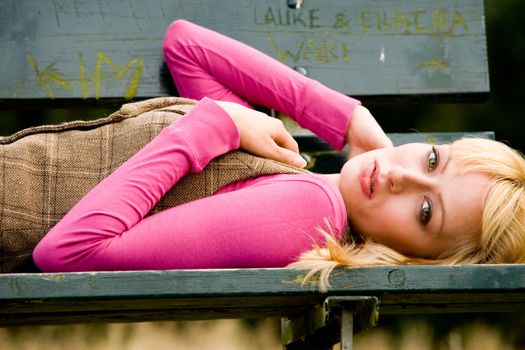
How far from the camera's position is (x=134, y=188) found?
2020 mm

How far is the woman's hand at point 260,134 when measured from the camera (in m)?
2.21

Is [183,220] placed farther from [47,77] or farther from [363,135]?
[47,77]

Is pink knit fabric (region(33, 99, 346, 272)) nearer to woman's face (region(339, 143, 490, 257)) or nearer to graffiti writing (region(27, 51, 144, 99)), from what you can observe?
woman's face (region(339, 143, 490, 257))

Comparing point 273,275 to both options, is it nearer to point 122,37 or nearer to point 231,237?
point 231,237

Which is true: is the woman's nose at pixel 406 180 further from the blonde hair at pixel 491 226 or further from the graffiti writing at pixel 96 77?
the graffiti writing at pixel 96 77

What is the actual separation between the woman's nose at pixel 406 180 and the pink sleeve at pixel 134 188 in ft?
1.26

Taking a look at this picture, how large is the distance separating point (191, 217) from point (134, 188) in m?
0.14

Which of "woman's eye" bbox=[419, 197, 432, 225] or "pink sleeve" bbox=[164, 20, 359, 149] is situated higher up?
"pink sleeve" bbox=[164, 20, 359, 149]

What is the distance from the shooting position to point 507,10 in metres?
6.23

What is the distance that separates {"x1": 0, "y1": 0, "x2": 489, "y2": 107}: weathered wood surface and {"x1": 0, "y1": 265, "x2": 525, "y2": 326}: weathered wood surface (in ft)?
3.40

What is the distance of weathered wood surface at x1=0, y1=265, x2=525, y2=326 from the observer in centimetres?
170

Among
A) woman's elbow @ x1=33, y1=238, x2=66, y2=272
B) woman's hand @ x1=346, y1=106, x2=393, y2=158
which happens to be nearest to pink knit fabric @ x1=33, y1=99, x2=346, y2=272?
woman's elbow @ x1=33, y1=238, x2=66, y2=272

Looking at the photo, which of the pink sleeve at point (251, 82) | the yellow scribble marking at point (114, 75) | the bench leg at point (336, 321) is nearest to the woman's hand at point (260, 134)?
the pink sleeve at point (251, 82)

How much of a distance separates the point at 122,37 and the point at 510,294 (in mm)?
1501
